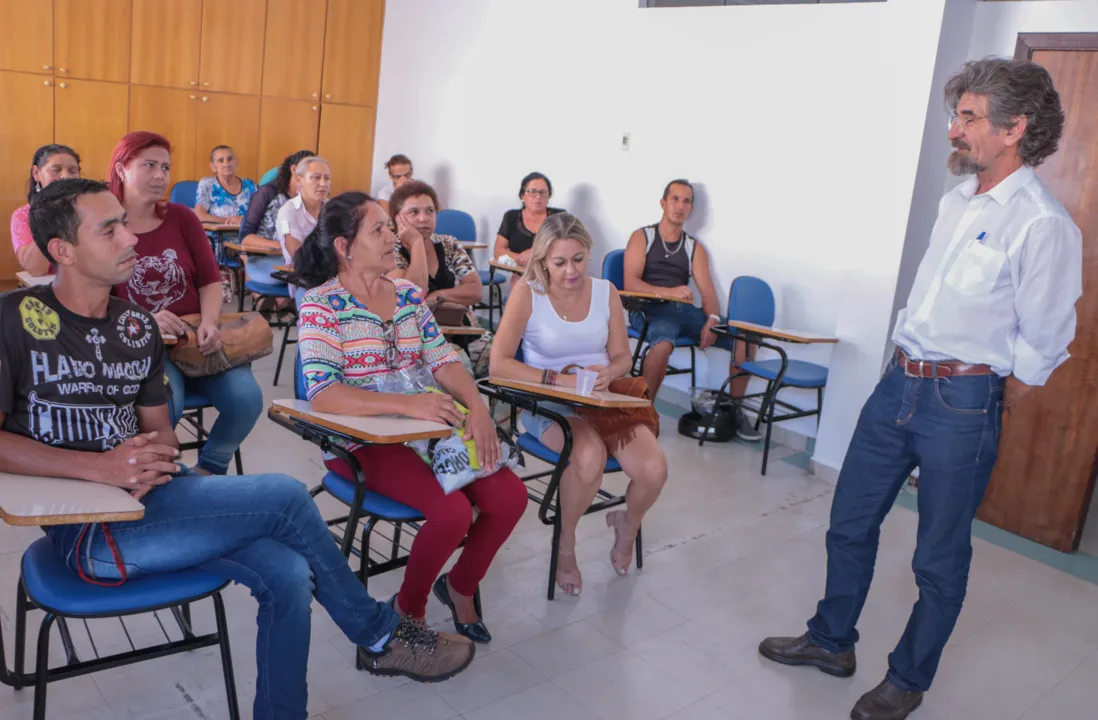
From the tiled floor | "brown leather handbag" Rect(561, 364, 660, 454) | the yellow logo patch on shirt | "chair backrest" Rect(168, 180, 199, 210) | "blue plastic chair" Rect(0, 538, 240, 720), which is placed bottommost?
the tiled floor

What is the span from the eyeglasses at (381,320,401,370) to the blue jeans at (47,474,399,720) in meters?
0.68

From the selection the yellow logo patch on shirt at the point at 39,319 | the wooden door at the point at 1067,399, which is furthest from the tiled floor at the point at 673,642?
the yellow logo patch on shirt at the point at 39,319

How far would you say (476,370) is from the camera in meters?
3.87

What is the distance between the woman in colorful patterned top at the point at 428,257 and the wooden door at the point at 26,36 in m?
4.15

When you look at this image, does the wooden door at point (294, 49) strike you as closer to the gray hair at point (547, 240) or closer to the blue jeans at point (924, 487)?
the gray hair at point (547, 240)

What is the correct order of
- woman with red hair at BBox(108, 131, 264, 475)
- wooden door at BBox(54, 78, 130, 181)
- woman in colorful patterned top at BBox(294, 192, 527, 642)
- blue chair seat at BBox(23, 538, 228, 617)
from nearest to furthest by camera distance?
blue chair seat at BBox(23, 538, 228, 617)
woman in colorful patterned top at BBox(294, 192, 527, 642)
woman with red hair at BBox(108, 131, 264, 475)
wooden door at BBox(54, 78, 130, 181)

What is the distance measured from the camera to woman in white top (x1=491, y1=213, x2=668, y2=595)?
10.0 feet

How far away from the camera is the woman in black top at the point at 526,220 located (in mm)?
5973

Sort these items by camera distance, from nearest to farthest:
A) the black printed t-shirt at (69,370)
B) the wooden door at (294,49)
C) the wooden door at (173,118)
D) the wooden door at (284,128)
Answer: the black printed t-shirt at (69,370), the wooden door at (173,118), the wooden door at (294,49), the wooden door at (284,128)

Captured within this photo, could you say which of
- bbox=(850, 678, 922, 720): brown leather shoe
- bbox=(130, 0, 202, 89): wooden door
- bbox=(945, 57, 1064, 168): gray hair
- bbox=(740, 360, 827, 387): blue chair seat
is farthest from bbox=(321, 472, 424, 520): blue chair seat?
bbox=(130, 0, 202, 89): wooden door

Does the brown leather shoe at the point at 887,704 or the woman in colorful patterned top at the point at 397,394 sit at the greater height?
the woman in colorful patterned top at the point at 397,394

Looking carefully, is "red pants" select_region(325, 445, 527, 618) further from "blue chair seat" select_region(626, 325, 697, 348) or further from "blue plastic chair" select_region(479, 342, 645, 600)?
"blue chair seat" select_region(626, 325, 697, 348)

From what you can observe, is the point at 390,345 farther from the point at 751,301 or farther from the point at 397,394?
the point at 751,301

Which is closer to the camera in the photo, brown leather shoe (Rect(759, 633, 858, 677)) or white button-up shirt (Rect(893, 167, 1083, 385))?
white button-up shirt (Rect(893, 167, 1083, 385))
